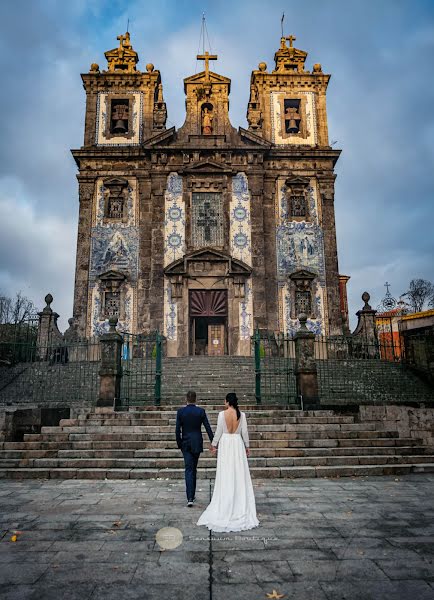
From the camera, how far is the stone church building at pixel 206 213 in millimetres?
22188

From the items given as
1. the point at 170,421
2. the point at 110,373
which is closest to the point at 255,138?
the point at 110,373

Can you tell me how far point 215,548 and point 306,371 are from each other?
26.1ft

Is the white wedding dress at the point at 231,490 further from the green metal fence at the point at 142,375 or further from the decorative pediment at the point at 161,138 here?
the decorative pediment at the point at 161,138

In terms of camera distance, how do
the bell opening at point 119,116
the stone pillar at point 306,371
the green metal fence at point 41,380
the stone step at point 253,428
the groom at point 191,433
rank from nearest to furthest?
the groom at point 191,433
the stone step at point 253,428
the stone pillar at point 306,371
the green metal fence at point 41,380
the bell opening at point 119,116

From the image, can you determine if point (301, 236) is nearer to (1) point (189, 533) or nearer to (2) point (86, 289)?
(2) point (86, 289)

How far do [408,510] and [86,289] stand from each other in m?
19.2

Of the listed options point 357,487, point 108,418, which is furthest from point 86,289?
point 357,487

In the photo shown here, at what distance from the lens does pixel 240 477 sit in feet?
17.3

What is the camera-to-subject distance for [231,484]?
17.1ft

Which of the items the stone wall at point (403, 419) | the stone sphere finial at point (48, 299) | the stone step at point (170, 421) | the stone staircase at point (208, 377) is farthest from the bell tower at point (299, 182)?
the stone step at point (170, 421)

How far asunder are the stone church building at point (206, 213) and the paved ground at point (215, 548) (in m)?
15.3

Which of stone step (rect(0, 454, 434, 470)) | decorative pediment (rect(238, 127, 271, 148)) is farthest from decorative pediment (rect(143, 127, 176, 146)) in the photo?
stone step (rect(0, 454, 434, 470))

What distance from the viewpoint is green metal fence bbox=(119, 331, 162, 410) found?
39.8ft

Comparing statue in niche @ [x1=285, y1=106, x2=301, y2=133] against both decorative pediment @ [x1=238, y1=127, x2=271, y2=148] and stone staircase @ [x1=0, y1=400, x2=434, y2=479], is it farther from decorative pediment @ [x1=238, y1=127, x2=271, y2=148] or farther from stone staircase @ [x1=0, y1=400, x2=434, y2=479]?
stone staircase @ [x1=0, y1=400, x2=434, y2=479]
